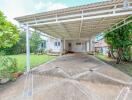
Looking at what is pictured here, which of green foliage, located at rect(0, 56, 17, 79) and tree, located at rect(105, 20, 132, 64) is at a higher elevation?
tree, located at rect(105, 20, 132, 64)

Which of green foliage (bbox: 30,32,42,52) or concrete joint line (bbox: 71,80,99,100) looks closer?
concrete joint line (bbox: 71,80,99,100)

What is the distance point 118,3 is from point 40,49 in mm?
29196

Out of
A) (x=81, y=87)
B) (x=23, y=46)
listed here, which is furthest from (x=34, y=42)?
(x=81, y=87)

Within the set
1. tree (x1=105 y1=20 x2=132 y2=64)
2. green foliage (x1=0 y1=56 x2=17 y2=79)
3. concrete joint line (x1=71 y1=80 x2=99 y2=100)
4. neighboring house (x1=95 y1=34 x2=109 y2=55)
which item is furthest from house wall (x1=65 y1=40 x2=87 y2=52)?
concrete joint line (x1=71 y1=80 x2=99 y2=100)

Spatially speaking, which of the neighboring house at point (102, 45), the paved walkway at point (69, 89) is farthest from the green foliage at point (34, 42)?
the paved walkway at point (69, 89)

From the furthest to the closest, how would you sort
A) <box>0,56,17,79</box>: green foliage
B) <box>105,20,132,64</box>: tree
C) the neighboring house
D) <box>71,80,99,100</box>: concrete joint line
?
the neighboring house
<box>105,20,132,64</box>: tree
<box>0,56,17,79</box>: green foliage
<box>71,80,99,100</box>: concrete joint line

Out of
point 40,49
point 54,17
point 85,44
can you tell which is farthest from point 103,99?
point 40,49

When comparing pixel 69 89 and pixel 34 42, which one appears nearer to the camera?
pixel 69 89

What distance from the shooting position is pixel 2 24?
912cm

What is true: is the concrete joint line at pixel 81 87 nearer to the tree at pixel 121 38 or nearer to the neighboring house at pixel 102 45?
the tree at pixel 121 38

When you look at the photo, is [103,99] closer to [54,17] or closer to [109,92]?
[109,92]

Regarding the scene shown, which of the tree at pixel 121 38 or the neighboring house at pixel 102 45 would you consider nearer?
the tree at pixel 121 38

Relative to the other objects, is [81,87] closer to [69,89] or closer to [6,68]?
[69,89]

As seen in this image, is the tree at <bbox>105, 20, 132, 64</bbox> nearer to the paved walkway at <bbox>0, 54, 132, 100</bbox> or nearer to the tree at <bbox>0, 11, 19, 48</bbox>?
the paved walkway at <bbox>0, 54, 132, 100</bbox>
